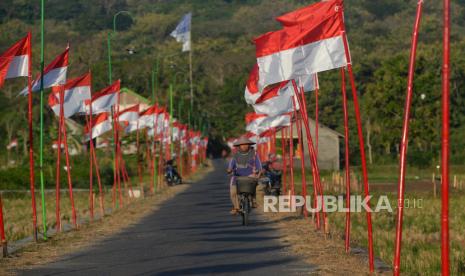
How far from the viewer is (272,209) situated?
3156 centimetres

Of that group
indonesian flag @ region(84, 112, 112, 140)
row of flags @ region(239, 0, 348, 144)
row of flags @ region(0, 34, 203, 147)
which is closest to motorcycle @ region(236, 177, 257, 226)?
row of flags @ region(0, 34, 203, 147)

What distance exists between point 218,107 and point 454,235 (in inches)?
5659

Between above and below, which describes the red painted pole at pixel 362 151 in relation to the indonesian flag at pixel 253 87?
below

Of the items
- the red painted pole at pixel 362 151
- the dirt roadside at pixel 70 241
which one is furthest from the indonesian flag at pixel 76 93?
the red painted pole at pixel 362 151

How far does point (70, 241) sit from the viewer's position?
21.6m

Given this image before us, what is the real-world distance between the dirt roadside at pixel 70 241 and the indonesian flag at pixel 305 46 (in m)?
4.62

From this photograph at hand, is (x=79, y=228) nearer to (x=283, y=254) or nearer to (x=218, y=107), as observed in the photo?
A: (x=283, y=254)

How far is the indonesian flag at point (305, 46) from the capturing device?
17.6 meters

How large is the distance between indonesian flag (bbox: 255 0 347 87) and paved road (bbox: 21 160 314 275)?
9.72ft

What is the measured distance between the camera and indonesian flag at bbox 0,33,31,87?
20344 millimetres

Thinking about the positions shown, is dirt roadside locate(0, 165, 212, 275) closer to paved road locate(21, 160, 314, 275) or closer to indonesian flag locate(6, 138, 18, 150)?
paved road locate(21, 160, 314, 275)

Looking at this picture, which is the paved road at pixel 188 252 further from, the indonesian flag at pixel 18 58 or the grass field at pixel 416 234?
the indonesian flag at pixel 18 58

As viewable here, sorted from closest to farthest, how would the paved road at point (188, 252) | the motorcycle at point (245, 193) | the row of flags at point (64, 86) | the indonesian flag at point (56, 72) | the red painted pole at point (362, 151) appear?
the red painted pole at point (362, 151) < the paved road at point (188, 252) < the row of flags at point (64, 86) < the indonesian flag at point (56, 72) < the motorcycle at point (245, 193)

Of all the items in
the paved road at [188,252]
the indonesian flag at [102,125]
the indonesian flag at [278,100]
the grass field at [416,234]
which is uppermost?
the indonesian flag at [278,100]
